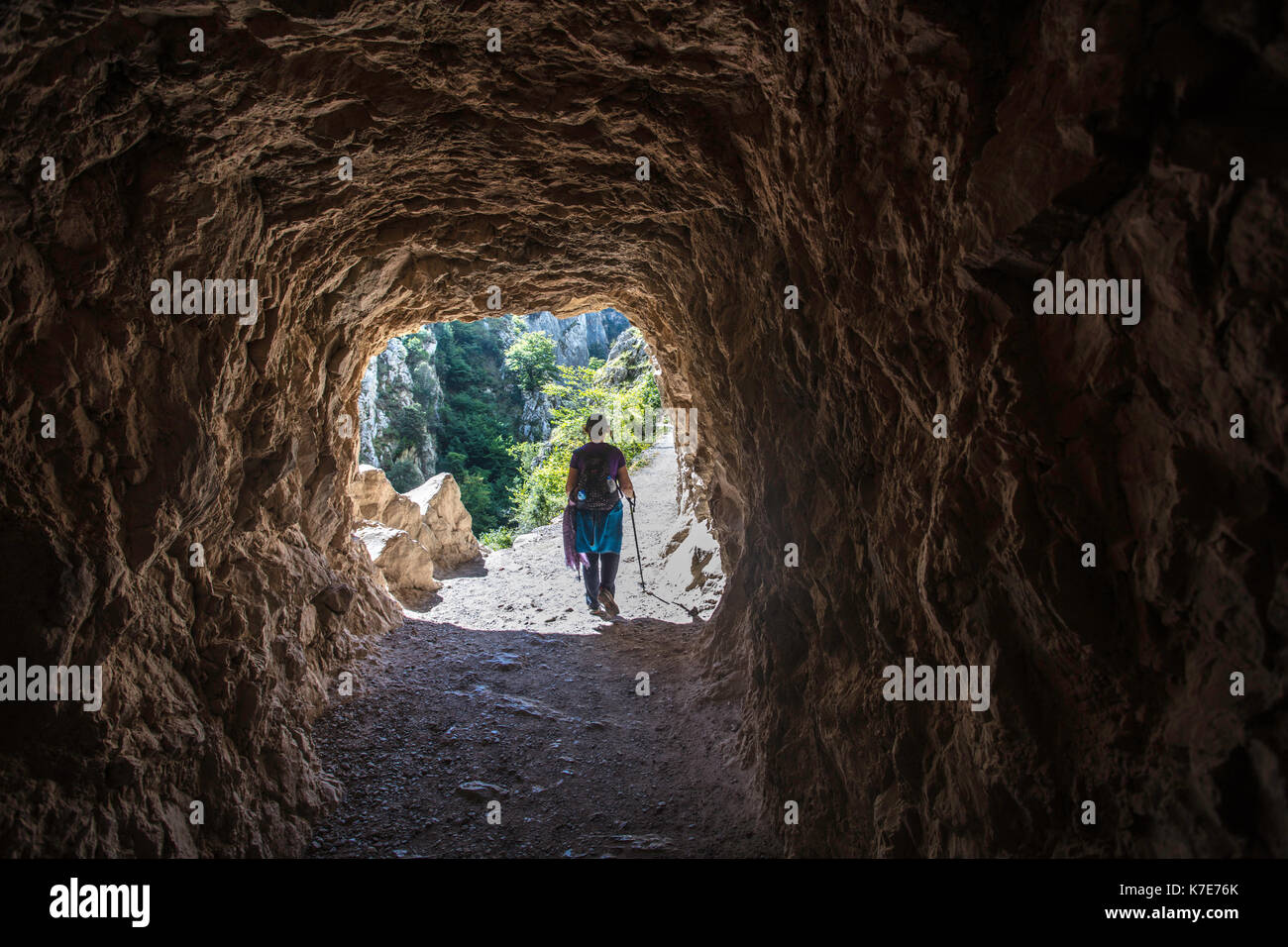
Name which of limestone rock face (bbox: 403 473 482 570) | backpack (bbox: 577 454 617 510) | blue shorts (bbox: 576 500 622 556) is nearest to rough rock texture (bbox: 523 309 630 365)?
limestone rock face (bbox: 403 473 482 570)

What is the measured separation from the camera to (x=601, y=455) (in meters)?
8.09

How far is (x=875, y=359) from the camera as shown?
2.84 meters

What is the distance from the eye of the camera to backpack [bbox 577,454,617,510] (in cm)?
795

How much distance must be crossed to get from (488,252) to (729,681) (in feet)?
13.7

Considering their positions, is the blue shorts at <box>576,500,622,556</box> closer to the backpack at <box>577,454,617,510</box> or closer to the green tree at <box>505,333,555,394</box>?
the backpack at <box>577,454,617,510</box>

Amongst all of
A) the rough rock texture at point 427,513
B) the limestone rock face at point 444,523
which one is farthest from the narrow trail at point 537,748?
the limestone rock face at point 444,523

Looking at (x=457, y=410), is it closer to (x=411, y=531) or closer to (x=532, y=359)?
(x=532, y=359)

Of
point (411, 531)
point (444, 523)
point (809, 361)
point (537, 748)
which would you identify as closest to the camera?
point (809, 361)

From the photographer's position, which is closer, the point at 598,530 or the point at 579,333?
the point at 598,530

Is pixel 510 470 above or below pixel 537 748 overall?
above

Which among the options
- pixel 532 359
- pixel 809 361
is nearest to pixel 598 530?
pixel 809 361

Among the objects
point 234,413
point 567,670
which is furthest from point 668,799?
point 234,413

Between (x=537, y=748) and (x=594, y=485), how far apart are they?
348 cm

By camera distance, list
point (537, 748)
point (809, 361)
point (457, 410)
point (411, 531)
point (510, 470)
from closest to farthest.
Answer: point (809, 361) < point (537, 748) < point (411, 531) < point (510, 470) < point (457, 410)
